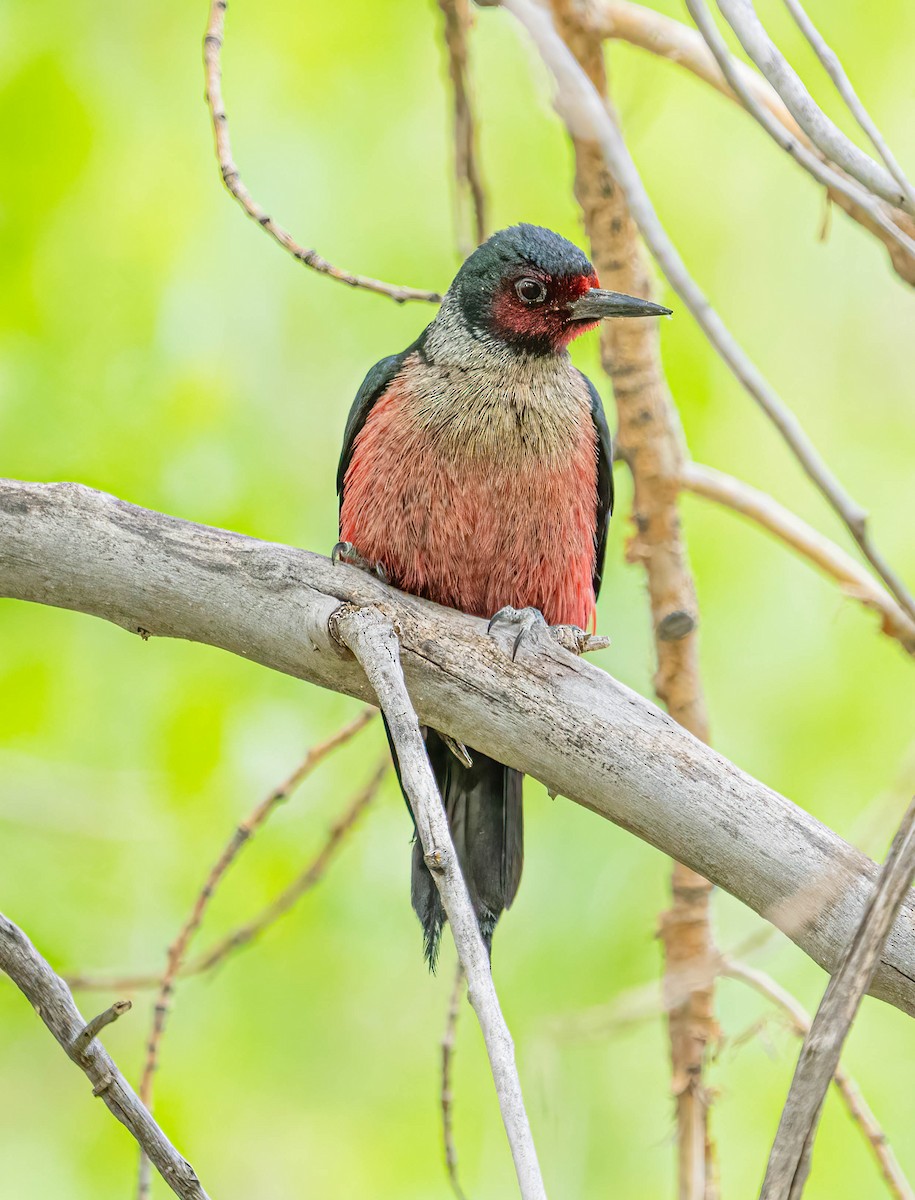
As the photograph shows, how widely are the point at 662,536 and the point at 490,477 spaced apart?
745 millimetres

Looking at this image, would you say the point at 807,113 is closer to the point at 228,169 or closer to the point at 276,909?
the point at 228,169

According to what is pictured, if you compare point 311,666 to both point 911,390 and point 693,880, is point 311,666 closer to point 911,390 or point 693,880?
point 693,880

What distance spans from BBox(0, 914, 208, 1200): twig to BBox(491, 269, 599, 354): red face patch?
7.06ft

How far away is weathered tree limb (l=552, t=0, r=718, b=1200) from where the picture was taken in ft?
12.4

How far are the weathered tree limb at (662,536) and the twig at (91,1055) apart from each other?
2087 millimetres

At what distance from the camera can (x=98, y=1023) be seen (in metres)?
2.02

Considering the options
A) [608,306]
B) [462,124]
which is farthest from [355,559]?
[462,124]

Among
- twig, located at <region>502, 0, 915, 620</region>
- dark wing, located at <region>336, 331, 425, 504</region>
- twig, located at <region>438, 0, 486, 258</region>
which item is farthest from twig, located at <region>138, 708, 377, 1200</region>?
twig, located at <region>502, 0, 915, 620</region>

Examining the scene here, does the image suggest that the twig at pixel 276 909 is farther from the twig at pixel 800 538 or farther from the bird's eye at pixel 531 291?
the bird's eye at pixel 531 291

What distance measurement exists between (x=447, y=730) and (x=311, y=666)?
325 millimetres

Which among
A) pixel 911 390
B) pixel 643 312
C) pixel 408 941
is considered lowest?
pixel 408 941

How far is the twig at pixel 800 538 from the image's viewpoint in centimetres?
394

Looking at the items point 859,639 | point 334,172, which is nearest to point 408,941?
point 859,639

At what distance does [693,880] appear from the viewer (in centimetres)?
401
